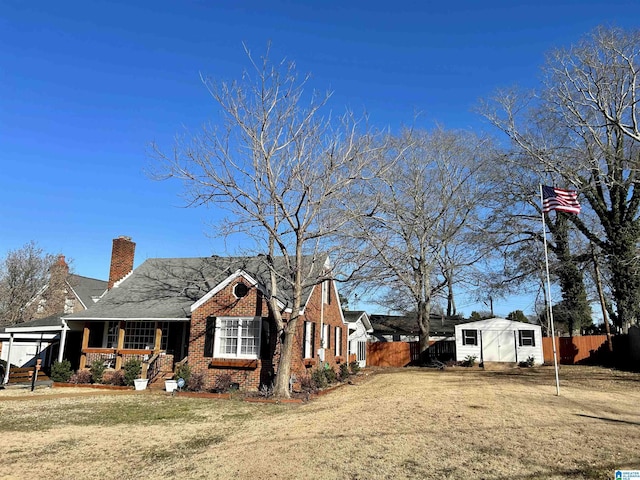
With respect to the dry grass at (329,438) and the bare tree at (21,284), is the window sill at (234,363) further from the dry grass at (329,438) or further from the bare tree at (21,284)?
the bare tree at (21,284)

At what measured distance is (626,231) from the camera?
85.7 ft

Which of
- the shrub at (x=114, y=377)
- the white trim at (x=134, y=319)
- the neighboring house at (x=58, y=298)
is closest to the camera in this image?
the shrub at (x=114, y=377)

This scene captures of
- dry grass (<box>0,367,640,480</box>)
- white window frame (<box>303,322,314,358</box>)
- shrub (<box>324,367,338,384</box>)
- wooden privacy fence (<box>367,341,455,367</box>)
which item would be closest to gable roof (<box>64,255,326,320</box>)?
white window frame (<box>303,322,314,358</box>)

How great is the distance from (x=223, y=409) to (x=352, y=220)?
721 cm

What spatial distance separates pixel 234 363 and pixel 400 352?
68.0ft

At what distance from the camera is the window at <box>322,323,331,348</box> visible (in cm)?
2091

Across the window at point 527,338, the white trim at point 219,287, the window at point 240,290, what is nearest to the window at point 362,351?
the window at point 527,338

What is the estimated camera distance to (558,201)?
17031 millimetres

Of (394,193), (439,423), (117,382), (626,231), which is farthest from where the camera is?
(394,193)

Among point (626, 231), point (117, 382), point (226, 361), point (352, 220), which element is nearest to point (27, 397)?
point (117, 382)

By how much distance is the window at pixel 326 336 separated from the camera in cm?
2091

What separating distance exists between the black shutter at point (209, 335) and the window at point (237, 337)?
12 cm

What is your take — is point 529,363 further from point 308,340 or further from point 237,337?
point 237,337

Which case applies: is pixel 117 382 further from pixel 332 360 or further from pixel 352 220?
pixel 352 220
